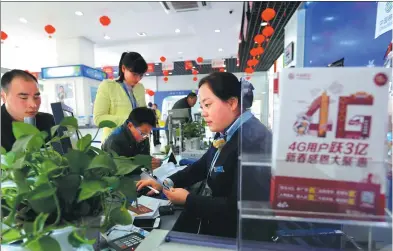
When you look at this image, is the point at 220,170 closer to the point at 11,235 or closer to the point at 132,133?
the point at 11,235

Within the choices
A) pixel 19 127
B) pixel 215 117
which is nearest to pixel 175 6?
pixel 215 117

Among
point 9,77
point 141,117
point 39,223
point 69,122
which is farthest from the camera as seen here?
point 141,117

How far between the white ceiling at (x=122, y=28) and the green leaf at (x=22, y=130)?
4944mm

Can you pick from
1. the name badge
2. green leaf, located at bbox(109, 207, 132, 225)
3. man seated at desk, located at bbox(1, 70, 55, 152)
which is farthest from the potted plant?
man seated at desk, located at bbox(1, 70, 55, 152)

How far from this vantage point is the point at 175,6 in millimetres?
4859

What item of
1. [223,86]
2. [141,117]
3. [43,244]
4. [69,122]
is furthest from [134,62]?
[43,244]

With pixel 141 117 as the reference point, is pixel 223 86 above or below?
above

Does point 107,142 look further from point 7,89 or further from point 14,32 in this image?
point 14,32

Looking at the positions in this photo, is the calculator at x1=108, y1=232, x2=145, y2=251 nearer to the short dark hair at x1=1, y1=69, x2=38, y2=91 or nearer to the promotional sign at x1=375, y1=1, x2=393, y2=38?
the short dark hair at x1=1, y1=69, x2=38, y2=91

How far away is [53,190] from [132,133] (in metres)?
1.45

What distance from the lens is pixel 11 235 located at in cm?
50

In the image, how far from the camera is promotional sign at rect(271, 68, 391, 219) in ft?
1.63

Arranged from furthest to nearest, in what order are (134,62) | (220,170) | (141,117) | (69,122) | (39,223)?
(134,62), (141,117), (220,170), (69,122), (39,223)

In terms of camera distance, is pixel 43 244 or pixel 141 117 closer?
pixel 43 244
